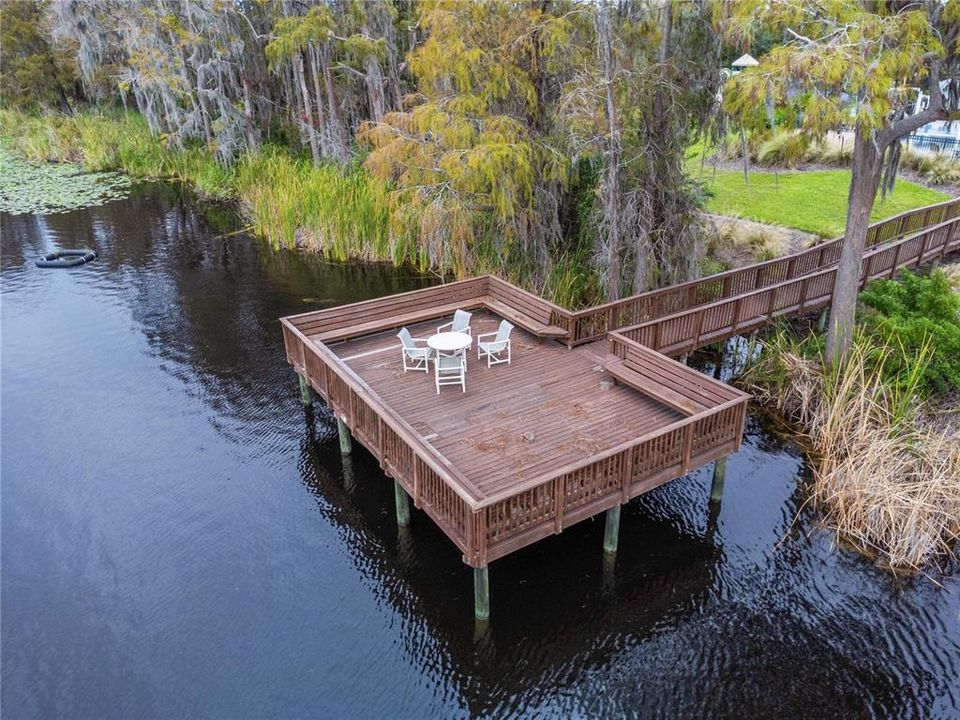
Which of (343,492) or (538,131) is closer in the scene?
(343,492)

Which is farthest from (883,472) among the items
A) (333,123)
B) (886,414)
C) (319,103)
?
(319,103)

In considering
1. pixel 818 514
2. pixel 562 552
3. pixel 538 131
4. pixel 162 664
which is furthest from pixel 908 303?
→ pixel 162 664

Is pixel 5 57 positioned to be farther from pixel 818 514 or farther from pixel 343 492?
pixel 818 514

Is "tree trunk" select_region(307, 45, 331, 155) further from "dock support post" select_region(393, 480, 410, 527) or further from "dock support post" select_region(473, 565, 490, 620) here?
"dock support post" select_region(473, 565, 490, 620)

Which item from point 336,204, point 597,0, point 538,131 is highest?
point 597,0

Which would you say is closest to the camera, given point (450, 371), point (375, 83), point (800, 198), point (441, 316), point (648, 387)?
point (648, 387)

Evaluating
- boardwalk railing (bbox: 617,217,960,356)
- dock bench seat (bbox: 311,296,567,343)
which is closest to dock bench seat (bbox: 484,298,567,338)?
dock bench seat (bbox: 311,296,567,343)

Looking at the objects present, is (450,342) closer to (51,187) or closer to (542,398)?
(542,398)

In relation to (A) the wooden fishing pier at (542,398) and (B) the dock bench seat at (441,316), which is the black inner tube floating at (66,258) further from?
(B) the dock bench seat at (441,316)
